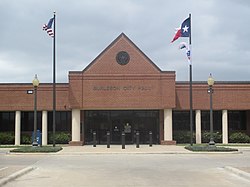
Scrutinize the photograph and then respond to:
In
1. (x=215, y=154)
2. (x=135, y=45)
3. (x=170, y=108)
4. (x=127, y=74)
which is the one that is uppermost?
(x=135, y=45)

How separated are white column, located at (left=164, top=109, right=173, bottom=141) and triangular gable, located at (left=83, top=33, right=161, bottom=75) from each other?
3.56 m

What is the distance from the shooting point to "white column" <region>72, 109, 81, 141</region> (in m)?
37.0

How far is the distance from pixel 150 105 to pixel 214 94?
605 cm

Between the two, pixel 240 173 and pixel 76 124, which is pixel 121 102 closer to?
pixel 76 124

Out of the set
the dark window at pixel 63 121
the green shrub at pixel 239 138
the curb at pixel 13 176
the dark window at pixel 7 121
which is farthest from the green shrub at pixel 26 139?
the curb at pixel 13 176

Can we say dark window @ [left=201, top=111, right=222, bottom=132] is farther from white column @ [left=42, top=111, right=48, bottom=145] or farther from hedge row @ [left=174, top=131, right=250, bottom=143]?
white column @ [left=42, top=111, right=48, bottom=145]

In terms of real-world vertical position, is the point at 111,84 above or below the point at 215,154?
above

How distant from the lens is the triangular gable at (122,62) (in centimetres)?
3741

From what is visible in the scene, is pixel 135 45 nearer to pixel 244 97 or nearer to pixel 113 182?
pixel 244 97

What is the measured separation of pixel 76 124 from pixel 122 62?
652 cm

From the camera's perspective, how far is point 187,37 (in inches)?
1288

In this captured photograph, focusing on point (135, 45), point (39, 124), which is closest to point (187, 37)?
point (135, 45)

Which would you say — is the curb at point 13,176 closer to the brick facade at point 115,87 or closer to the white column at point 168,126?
the brick facade at point 115,87

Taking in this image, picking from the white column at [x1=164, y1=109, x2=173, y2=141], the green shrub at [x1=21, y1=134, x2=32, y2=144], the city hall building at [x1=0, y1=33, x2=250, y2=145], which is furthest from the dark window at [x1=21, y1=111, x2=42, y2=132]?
the white column at [x1=164, y1=109, x2=173, y2=141]
